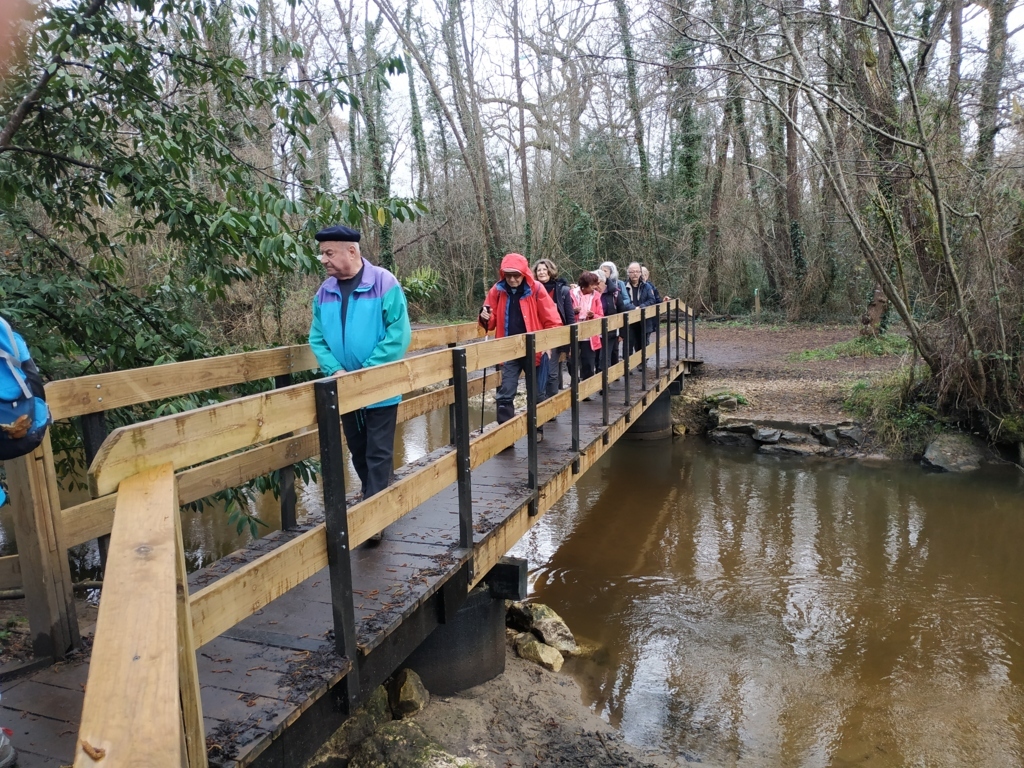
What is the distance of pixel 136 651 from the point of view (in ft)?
4.10

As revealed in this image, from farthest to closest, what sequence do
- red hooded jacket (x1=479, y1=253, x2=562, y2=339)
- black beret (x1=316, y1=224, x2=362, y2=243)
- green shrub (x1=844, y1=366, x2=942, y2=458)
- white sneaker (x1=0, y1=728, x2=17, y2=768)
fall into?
green shrub (x1=844, y1=366, x2=942, y2=458), red hooded jacket (x1=479, y1=253, x2=562, y2=339), black beret (x1=316, y1=224, x2=362, y2=243), white sneaker (x1=0, y1=728, x2=17, y2=768)

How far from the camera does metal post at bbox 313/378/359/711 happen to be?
2635 mm

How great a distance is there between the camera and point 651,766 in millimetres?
4293

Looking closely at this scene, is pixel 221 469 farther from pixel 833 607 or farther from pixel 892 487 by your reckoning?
pixel 892 487

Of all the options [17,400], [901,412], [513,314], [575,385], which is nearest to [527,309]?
[513,314]

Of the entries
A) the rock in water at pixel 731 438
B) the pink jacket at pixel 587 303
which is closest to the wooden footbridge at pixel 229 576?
the pink jacket at pixel 587 303

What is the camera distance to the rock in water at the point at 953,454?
10836 mm

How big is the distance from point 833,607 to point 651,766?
3291mm

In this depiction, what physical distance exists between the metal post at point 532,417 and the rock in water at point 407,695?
126cm

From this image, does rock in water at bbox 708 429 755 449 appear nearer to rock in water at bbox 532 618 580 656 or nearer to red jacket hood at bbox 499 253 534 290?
rock in water at bbox 532 618 580 656

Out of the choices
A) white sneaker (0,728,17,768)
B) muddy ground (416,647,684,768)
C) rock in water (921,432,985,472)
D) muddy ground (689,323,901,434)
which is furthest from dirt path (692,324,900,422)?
white sneaker (0,728,17,768)

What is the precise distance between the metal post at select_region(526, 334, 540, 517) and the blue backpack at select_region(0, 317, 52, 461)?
3180mm

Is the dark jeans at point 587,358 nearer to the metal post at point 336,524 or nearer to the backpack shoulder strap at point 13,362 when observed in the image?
the metal post at point 336,524

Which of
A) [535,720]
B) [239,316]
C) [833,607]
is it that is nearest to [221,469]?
[535,720]
